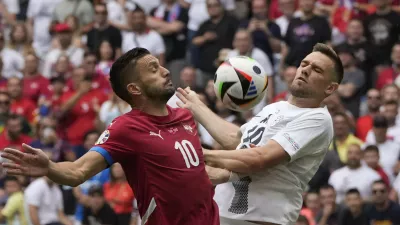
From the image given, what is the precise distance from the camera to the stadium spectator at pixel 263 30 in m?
16.0

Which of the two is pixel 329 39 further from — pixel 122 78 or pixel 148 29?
pixel 122 78

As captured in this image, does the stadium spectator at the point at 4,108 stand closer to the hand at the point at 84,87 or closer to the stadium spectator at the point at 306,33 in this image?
the hand at the point at 84,87

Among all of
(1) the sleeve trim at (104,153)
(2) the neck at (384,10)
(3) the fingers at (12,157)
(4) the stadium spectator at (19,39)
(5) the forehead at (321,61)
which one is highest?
(5) the forehead at (321,61)

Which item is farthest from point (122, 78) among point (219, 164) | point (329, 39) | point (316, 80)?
point (329, 39)

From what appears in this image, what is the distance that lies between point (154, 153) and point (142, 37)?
10.1 meters

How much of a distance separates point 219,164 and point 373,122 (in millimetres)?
6737

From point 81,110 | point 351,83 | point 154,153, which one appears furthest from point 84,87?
point 154,153

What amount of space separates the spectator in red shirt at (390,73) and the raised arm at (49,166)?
873cm

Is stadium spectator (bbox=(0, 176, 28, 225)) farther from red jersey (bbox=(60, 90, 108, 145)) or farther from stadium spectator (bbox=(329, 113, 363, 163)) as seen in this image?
stadium spectator (bbox=(329, 113, 363, 163))

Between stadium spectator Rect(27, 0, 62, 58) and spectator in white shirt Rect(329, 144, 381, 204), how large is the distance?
7520 mm

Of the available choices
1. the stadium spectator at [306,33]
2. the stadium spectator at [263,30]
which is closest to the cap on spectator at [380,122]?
the stadium spectator at [306,33]

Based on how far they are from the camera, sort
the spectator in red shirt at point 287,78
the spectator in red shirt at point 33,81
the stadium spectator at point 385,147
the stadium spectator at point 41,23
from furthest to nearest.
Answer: the stadium spectator at point 41,23 < the spectator in red shirt at point 33,81 < the spectator in red shirt at point 287,78 < the stadium spectator at point 385,147

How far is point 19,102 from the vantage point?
1756 cm

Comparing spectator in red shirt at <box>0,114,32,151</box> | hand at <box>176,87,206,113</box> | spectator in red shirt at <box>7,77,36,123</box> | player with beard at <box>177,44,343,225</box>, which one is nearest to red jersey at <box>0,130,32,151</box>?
spectator in red shirt at <box>0,114,32,151</box>
